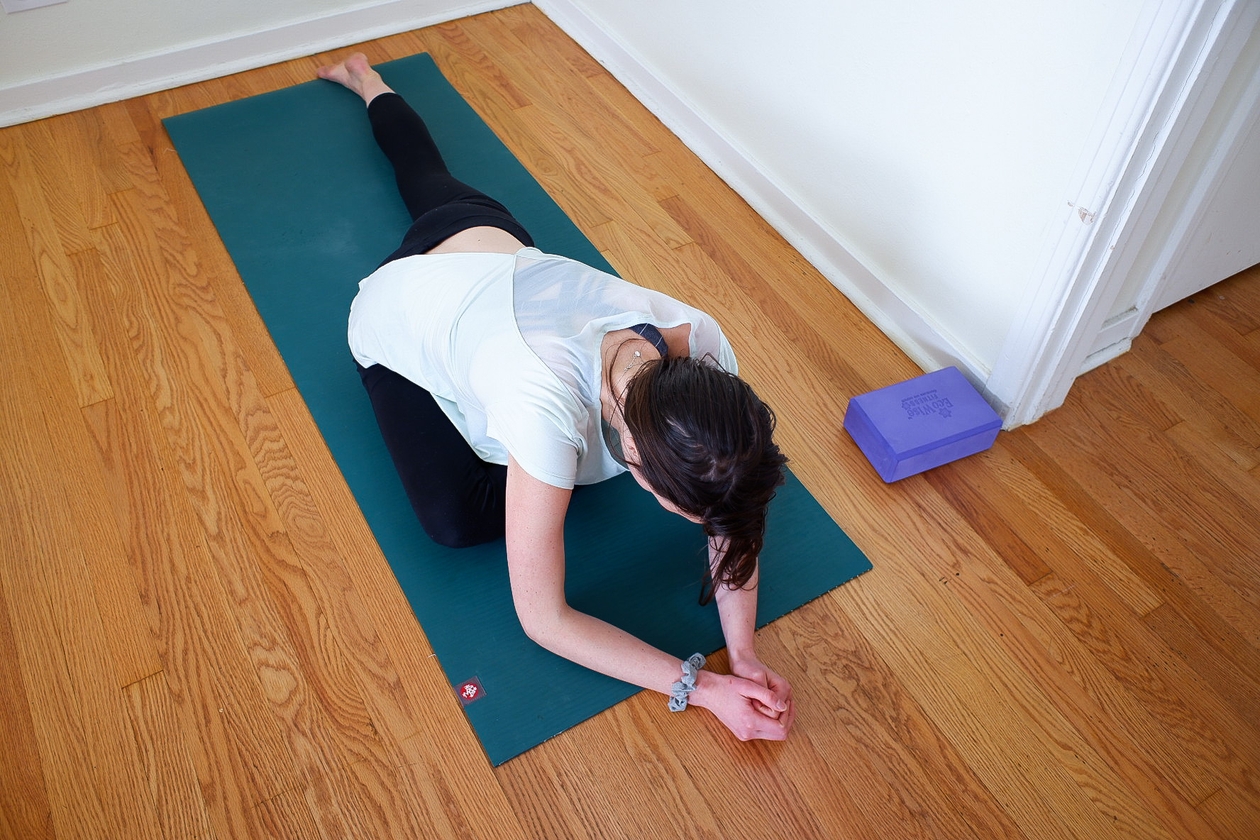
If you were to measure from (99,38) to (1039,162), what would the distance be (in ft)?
8.00

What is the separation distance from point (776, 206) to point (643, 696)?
4.34 ft

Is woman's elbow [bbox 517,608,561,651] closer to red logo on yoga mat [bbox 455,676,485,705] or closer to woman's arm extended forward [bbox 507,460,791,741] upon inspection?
woman's arm extended forward [bbox 507,460,791,741]

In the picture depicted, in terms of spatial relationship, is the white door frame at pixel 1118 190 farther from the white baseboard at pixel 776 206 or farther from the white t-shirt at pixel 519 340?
the white t-shirt at pixel 519 340

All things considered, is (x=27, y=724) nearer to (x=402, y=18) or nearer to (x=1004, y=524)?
(x=1004, y=524)

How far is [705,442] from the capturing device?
1.10m

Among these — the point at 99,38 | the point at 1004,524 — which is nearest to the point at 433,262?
the point at 1004,524

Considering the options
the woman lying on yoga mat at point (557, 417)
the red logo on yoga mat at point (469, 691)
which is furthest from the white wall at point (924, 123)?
the red logo on yoga mat at point (469, 691)

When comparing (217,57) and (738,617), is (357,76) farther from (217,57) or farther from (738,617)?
(738,617)

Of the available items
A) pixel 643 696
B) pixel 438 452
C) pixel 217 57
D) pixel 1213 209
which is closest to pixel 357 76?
pixel 217 57

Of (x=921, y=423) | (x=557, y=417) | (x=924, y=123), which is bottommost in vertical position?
(x=921, y=423)

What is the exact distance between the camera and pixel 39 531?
65.5 inches

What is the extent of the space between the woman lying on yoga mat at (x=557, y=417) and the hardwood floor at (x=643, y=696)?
0.14m

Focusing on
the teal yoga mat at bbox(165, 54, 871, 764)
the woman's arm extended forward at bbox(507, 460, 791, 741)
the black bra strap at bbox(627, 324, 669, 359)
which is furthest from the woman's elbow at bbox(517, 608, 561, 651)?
the black bra strap at bbox(627, 324, 669, 359)

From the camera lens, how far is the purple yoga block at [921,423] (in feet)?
5.74
